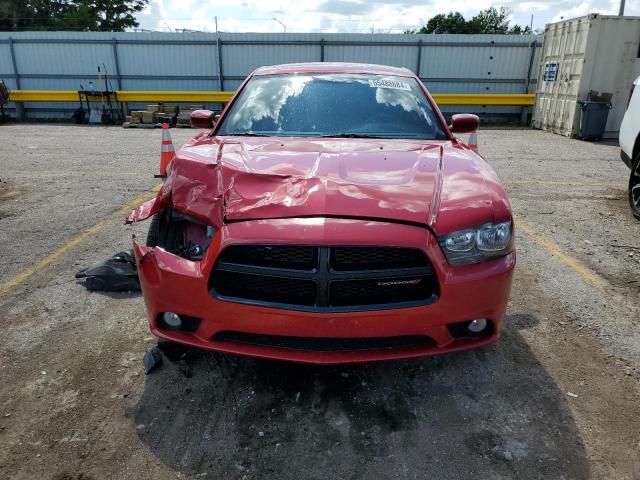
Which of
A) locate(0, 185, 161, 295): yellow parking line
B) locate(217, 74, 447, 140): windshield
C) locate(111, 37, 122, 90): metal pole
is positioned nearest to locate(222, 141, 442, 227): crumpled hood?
locate(217, 74, 447, 140): windshield

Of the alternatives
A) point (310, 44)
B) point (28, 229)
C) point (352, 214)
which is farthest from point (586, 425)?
point (310, 44)

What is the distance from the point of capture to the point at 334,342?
88.0 inches

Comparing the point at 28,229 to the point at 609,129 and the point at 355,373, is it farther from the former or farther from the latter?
the point at 609,129

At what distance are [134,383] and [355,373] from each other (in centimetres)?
124

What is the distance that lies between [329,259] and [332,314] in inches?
9.6

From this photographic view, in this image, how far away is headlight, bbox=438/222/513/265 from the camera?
223 cm

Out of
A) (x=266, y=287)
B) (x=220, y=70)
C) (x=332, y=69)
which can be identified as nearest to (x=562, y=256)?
(x=332, y=69)

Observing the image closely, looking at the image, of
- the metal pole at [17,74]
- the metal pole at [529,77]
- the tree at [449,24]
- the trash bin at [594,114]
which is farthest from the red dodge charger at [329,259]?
the tree at [449,24]

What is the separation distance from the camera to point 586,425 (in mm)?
2375

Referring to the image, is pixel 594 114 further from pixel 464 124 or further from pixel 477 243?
pixel 477 243

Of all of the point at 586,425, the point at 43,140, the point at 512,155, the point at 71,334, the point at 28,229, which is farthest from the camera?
the point at 43,140

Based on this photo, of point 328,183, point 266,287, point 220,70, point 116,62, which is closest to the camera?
point 266,287

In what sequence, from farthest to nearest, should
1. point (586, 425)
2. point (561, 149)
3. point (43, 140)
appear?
point (43, 140) < point (561, 149) < point (586, 425)

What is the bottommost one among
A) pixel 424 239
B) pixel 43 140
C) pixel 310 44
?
pixel 43 140
